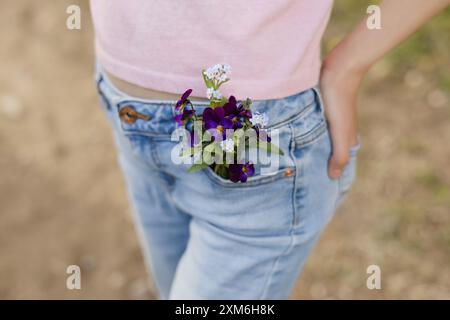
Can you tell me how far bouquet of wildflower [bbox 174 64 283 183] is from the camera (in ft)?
3.47

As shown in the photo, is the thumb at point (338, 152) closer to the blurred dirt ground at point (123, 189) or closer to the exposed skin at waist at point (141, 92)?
the exposed skin at waist at point (141, 92)

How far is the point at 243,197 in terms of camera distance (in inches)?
47.1

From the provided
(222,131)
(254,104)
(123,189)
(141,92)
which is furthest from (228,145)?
(123,189)

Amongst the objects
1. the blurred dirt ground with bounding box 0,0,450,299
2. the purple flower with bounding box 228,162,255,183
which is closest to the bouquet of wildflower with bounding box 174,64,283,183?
the purple flower with bounding box 228,162,255,183

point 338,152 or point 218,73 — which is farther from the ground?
point 218,73

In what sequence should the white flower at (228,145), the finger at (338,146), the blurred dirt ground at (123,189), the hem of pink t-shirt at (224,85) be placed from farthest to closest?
1. the blurred dirt ground at (123,189)
2. the finger at (338,146)
3. the hem of pink t-shirt at (224,85)
4. the white flower at (228,145)

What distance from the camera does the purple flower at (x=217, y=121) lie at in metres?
1.06

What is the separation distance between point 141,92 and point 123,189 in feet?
5.83

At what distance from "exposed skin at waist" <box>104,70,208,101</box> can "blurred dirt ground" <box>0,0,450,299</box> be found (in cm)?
152

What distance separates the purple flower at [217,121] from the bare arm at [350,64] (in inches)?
11.6

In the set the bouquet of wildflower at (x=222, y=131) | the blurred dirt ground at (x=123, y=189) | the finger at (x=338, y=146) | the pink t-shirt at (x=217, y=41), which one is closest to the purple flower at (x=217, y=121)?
the bouquet of wildflower at (x=222, y=131)

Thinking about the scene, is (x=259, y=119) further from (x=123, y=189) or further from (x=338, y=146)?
(x=123, y=189)
